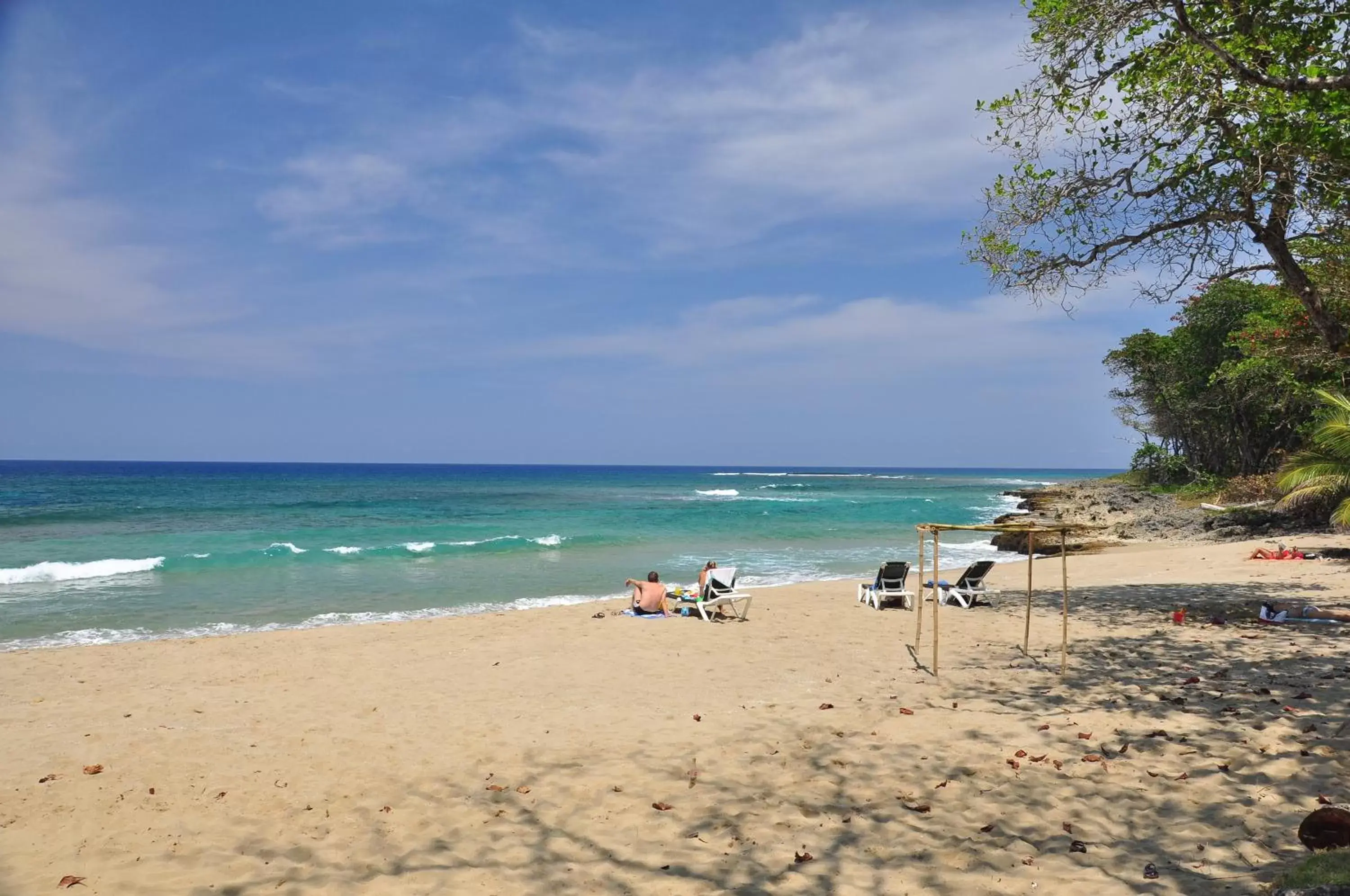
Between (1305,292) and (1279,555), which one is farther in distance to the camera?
(1279,555)

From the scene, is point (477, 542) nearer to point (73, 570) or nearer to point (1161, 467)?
point (73, 570)

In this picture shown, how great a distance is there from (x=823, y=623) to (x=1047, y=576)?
26.5 feet

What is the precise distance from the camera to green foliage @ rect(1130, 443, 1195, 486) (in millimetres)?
45906

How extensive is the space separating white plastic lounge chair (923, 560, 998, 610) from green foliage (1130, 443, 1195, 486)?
122ft

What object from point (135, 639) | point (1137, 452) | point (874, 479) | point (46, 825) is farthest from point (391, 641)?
point (874, 479)

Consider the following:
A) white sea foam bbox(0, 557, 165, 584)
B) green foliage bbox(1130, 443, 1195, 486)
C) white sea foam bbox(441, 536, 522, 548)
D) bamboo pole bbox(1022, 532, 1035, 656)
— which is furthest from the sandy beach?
green foliage bbox(1130, 443, 1195, 486)

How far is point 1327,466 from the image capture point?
16.8 m

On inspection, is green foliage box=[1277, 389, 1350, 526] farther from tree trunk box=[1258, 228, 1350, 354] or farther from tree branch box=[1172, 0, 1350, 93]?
tree branch box=[1172, 0, 1350, 93]

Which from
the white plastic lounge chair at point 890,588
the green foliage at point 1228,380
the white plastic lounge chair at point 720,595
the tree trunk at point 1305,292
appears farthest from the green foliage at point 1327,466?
the white plastic lounge chair at point 720,595

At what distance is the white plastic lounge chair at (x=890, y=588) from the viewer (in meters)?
14.0

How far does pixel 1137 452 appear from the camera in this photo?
5312 cm

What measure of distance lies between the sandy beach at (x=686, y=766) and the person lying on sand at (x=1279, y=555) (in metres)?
7.01

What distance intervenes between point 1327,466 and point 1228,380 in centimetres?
1107

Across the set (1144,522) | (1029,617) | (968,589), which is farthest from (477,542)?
(1144,522)
